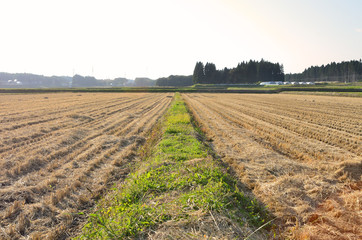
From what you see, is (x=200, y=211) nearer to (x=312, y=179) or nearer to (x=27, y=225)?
(x=27, y=225)

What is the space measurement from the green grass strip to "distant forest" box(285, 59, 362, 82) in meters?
151

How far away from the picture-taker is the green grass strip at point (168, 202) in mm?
3758

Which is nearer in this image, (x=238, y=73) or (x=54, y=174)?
(x=54, y=174)

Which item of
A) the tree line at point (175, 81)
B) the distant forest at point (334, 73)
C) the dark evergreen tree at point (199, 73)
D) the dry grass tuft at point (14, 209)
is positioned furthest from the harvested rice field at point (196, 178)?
the distant forest at point (334, 73)

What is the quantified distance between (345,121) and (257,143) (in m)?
10.2

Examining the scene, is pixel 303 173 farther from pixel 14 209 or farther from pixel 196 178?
pixel 14 209

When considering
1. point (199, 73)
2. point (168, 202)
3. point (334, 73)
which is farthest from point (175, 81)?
point (168, 202)

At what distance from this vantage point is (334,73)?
134 metres

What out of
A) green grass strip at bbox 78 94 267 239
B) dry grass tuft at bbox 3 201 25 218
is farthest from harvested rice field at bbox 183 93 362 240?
dry grass tuft at bbox 3 201 25 218

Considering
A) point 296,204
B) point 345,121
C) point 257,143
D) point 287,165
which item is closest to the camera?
point 296,204

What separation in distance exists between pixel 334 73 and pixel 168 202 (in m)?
168

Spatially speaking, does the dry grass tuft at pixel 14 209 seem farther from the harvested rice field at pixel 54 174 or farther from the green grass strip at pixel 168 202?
the green grass strip at pixel 168 202

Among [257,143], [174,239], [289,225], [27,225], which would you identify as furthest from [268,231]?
[257,143]

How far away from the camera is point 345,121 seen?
625 inches
